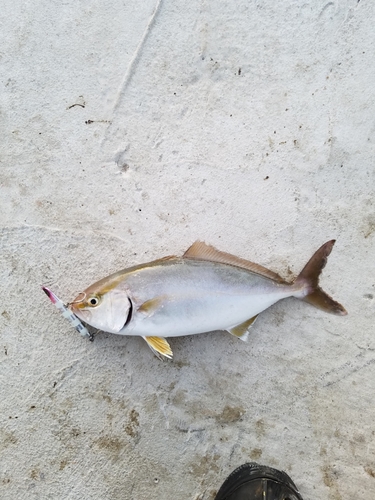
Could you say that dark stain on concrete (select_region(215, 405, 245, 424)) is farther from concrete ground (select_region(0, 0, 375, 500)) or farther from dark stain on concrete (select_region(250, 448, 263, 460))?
dark stain on concrete (select_region(250, 448, 263, 460))

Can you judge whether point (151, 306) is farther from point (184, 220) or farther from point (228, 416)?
point (228, 416)

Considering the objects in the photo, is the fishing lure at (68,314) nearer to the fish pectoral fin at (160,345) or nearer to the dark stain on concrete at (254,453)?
the fish pectoral fin at (160,345)

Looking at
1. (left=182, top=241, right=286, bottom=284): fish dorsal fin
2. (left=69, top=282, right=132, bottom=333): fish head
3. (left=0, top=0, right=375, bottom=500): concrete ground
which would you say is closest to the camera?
(left=69, top=282, right=132, bottom=333): fish head

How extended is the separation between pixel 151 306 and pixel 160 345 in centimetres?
24

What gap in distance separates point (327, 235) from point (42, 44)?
81.9 inches

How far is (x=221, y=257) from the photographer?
7.92 ft

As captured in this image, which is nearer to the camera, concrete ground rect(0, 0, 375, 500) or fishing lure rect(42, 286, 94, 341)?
fishing lure rect(42, 286, 94, 341)

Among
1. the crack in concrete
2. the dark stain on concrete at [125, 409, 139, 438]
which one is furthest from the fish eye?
the crack in concrete

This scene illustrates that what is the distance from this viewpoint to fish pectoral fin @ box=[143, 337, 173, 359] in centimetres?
235

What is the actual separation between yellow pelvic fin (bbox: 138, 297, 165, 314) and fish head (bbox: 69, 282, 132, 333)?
67mm

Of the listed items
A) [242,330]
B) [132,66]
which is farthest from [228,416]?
[132,66]

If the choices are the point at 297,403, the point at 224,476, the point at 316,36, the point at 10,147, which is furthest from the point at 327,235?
the point at 10,147

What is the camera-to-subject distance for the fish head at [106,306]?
Answer: 2250 millimetres

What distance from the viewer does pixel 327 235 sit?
264cm
